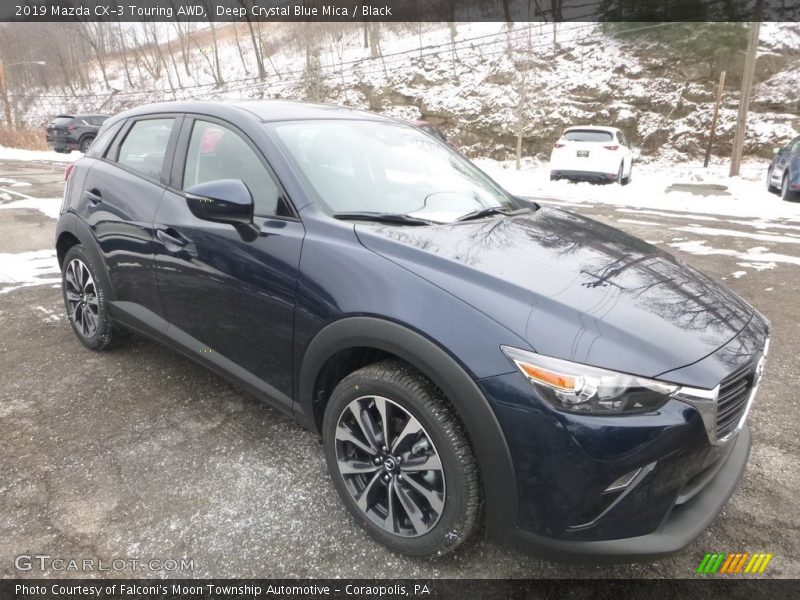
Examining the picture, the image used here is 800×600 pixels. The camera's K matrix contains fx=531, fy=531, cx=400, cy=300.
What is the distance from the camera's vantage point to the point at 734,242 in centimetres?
701

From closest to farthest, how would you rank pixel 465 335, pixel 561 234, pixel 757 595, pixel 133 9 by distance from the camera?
pixel 465 335 < pixel 757 595 < pixel 561 234 < pixel 133 9

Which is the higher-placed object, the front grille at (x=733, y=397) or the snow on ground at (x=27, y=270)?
the front grille at (x=733, y=397)

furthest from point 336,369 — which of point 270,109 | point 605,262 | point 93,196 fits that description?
point 93,196

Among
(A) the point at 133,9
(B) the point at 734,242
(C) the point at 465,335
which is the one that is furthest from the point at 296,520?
(A) the point at 133,9

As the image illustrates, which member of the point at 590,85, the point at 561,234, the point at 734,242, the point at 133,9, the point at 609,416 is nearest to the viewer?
Answer: the point at 609,416

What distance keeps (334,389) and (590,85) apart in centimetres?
2482

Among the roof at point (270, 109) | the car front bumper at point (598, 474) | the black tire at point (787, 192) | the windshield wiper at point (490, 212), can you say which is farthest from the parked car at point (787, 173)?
the car front bumper at point (598, 474)

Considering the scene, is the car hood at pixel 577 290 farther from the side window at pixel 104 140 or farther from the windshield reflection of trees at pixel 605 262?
the side window at pixel 104 140

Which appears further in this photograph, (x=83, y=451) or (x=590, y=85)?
(x=590, y=85)

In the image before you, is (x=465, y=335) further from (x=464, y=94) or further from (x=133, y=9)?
(x=133, y=9)

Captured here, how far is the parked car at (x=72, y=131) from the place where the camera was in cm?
2034

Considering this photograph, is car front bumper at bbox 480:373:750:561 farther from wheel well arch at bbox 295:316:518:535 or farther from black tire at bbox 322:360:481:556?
black tire at bbox 322:360:481:556

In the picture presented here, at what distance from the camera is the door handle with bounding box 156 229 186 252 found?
2.65 meters

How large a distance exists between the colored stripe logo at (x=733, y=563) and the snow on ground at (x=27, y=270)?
18.5 feet
